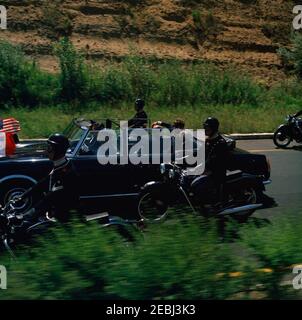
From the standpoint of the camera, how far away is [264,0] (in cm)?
4028

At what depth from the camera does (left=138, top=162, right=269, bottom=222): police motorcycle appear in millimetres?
8680

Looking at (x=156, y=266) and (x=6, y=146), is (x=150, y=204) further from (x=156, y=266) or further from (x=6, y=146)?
(x=156, y=266)

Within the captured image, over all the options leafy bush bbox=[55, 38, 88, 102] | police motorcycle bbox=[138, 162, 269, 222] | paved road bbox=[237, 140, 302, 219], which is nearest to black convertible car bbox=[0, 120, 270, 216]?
police motorcycle bbox=[138, 162, 269, 222]

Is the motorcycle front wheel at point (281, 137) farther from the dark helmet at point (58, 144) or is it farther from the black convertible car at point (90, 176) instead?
the dark helmet at point (58, 144)

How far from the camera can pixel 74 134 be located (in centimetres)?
1001

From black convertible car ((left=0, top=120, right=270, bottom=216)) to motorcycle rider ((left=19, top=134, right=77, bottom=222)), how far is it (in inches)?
90.0

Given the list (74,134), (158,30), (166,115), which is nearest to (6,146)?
(74,134)

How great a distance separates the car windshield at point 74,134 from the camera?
9617mm

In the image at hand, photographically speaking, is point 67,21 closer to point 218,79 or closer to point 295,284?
point 218,79

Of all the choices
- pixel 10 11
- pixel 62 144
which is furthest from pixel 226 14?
pixel 62 144

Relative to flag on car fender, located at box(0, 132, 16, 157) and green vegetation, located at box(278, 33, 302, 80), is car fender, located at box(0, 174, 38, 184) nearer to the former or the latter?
flag on car fender, located at box(0, 132, 16, 157)

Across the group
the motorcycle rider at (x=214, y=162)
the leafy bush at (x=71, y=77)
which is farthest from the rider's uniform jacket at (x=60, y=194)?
the leafy bush at (x=71, y=77)

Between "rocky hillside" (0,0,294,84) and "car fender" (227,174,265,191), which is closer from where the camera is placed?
"car fender" (227,174,265,191)

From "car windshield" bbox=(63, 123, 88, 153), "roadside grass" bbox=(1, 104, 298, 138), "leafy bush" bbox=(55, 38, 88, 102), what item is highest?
"car windshield" bbox=(63, 123, 88, 153)
